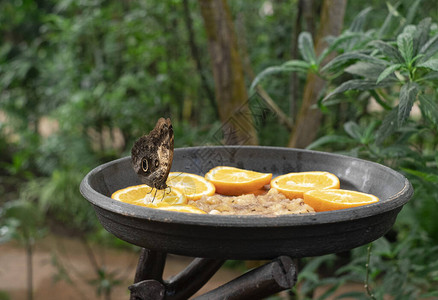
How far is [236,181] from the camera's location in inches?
32.3

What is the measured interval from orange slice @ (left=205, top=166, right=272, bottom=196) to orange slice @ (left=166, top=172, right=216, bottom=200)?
0.8 inches

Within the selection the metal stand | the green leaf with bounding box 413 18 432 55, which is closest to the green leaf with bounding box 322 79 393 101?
the green leaf with bounding box 413 18 432 55

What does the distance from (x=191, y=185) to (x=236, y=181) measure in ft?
0.29

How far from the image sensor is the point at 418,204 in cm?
226

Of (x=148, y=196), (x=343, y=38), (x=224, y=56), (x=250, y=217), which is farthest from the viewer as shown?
(x=224, y=56)

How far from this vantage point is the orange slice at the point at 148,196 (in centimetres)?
73

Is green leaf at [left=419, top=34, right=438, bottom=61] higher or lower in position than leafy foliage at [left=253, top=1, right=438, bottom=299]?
higher

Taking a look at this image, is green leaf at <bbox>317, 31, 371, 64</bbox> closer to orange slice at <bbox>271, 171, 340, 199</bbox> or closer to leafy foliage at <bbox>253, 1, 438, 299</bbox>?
leafy foliage at <bbox>253, 1, 438, 299</bbox>

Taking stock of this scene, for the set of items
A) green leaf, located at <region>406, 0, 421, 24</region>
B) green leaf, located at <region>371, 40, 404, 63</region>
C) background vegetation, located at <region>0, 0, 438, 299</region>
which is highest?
green leaf, located at <region>406, 0, 421, 24</region>

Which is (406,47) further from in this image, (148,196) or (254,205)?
(148,196)

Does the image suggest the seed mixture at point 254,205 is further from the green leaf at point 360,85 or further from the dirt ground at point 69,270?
the dirt ground at point 69,270

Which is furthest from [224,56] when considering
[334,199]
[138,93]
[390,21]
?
[138,93]

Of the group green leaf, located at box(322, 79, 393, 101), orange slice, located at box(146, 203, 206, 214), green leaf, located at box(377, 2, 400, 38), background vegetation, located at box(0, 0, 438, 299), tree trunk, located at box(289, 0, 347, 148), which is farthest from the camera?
background vegetation, located at box(0, 0, 438, 299)

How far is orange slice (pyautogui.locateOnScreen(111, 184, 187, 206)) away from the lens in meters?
0.73
